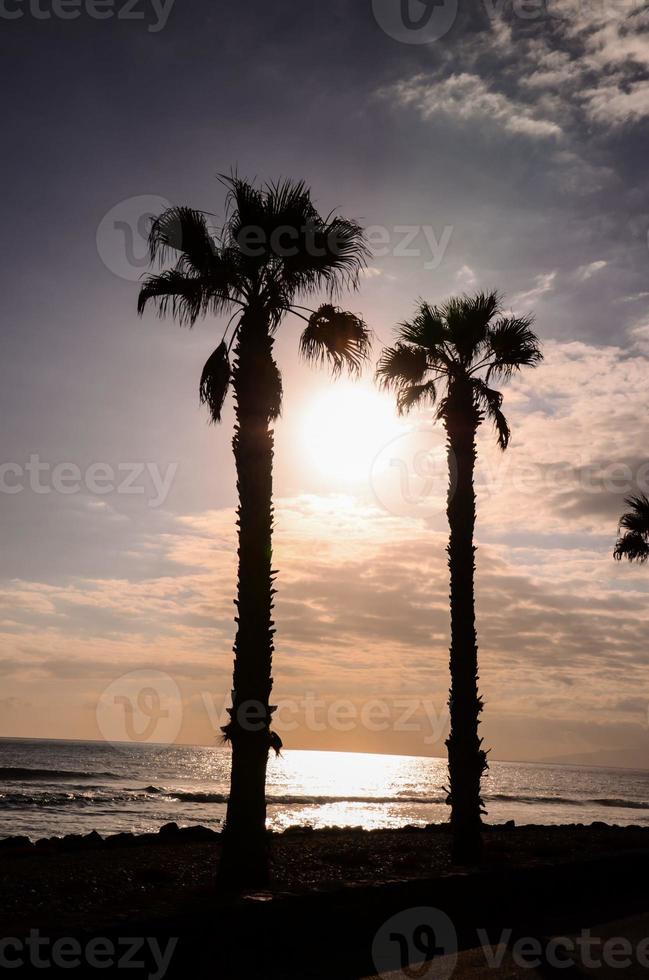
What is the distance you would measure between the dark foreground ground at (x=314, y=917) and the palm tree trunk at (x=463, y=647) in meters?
1.63

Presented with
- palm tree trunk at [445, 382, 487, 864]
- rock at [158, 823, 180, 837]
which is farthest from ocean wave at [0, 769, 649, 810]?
palm tree trunk at [445, 382, 487, 864]

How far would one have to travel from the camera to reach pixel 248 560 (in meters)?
11.8

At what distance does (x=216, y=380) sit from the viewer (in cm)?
1305

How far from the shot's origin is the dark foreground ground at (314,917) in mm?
6090

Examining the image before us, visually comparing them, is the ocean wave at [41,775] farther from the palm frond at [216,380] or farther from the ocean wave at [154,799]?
the palm frond at [216,380]

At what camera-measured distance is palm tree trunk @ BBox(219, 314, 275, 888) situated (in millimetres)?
10734

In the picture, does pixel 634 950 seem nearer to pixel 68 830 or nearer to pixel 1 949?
pixel 1 949

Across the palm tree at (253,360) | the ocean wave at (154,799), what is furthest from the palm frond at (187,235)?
the ocean wave at (154,799)

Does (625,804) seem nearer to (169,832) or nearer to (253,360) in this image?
(169,832)

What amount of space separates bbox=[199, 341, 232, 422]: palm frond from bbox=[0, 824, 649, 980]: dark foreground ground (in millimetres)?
7142

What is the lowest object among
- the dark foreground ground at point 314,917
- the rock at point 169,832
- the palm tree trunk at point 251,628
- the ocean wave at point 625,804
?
the ocean wave at point 625,804

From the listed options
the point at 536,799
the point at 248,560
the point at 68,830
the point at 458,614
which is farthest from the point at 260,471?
the point at 536,799

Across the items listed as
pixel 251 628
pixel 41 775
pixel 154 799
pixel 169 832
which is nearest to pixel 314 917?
pixel 251 628

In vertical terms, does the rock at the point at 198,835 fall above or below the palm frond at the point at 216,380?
below
